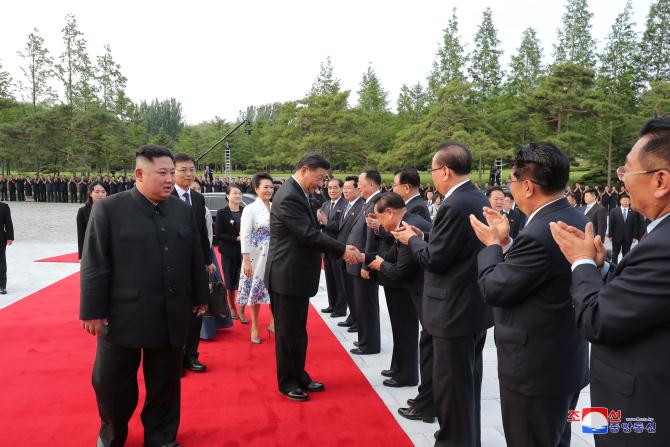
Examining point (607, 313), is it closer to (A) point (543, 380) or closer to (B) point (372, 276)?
(A) point (543, 380)

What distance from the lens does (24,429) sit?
323 cm

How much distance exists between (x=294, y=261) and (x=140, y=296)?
129cm

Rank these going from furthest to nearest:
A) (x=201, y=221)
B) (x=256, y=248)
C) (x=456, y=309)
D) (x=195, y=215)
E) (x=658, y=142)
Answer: (x=256, y=248) < (x=201, y=221) < (x=195, y=215) < (x=456, y=309) < (x=658, y=142)

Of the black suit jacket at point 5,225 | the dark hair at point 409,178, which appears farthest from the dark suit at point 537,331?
the black suit jacket at point 5,225

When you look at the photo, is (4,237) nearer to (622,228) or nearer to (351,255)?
(351,255)

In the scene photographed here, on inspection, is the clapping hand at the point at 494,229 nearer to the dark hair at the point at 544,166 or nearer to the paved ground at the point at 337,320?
the dark hair at the point at 544,166

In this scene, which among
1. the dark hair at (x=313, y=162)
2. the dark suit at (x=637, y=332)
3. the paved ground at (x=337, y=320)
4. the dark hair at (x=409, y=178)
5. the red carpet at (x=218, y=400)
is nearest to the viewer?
the dark suit at (x=637, y=332)

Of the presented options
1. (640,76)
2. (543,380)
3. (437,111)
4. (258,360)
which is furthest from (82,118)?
(640,76)

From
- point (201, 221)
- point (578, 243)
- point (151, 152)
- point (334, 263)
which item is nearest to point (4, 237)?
point (201, 221)

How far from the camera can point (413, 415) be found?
346 cm

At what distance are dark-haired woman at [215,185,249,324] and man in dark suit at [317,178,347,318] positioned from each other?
3.93ft

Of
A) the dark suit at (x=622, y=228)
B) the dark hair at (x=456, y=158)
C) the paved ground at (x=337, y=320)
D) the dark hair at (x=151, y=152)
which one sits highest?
the dark hair at (x=151, y=152)

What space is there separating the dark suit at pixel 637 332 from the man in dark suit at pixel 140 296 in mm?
2304

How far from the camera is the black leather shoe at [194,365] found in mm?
4348
